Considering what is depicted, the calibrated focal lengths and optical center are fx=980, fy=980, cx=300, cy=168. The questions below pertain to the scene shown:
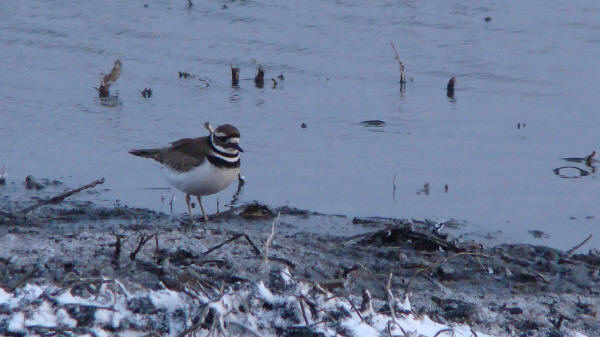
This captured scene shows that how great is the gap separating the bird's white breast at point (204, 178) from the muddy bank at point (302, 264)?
0.72 ft

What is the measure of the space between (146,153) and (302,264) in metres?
2.82

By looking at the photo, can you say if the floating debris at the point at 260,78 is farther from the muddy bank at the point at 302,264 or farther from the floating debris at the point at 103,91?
the muddy bank at the point at 302,264

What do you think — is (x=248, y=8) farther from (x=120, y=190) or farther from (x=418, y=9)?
(x=120, y=190)

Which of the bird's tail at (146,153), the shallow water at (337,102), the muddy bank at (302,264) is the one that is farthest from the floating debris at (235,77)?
the muddy bank at (302,264)

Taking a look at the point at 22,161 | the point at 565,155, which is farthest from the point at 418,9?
the point at 22,161

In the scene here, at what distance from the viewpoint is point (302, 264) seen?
512 centimetres

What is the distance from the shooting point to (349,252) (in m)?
5.68

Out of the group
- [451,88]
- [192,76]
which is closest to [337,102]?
[451,88]

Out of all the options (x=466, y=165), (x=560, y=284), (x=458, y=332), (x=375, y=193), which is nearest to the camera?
(x=458, y=332)

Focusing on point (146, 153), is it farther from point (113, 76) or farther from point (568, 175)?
point (568, 175)

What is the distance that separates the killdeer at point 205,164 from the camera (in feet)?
22.5

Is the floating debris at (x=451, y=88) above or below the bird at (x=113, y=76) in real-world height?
below

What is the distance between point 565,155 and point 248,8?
6065mm

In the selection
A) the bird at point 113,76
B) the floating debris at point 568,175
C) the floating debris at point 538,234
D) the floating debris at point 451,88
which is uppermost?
the bird at point 113,76
